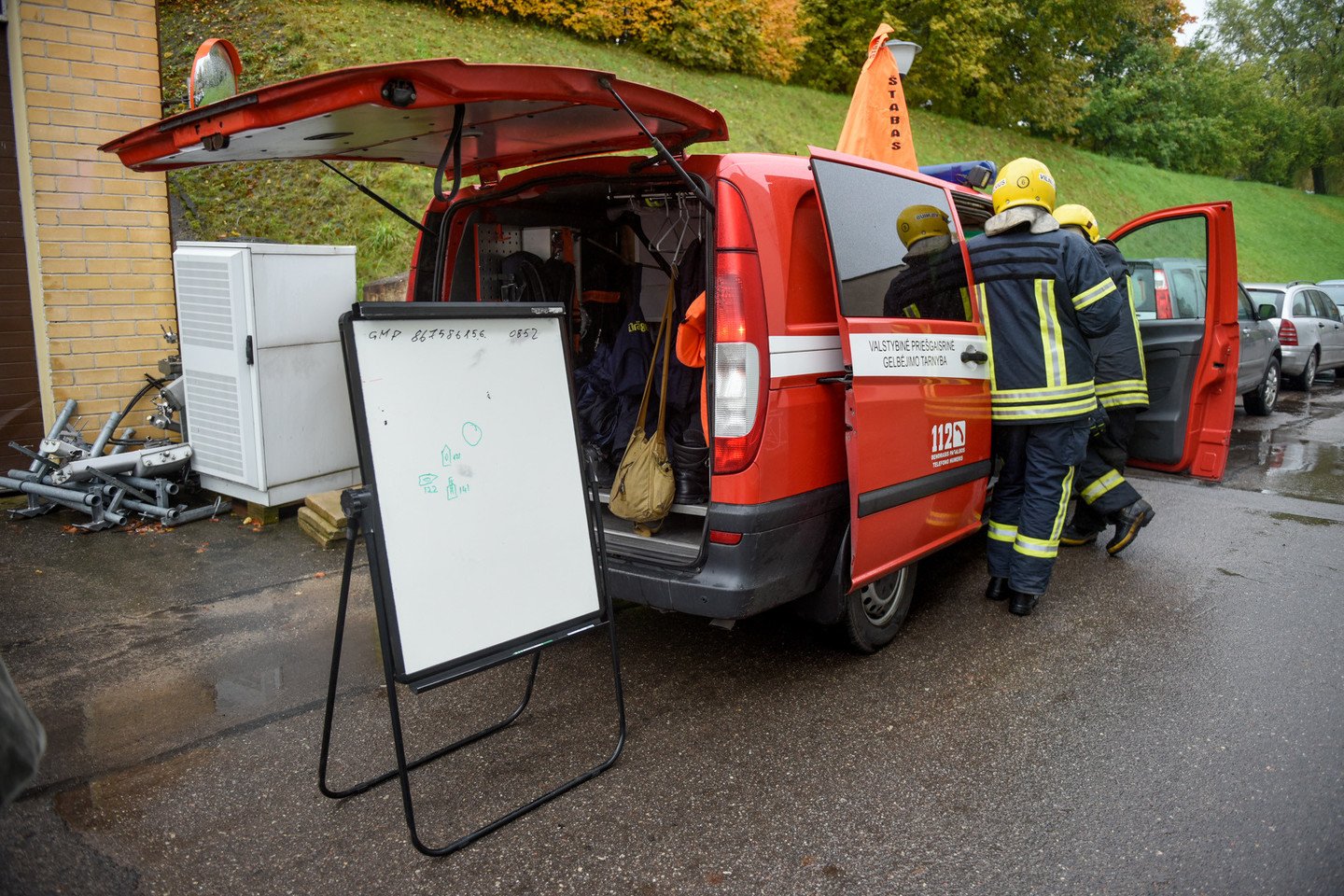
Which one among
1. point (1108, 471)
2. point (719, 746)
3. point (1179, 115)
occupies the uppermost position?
point (1179, 115)

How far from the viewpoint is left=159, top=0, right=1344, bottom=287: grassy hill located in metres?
8.85

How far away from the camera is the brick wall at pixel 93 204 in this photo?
20.0 feet

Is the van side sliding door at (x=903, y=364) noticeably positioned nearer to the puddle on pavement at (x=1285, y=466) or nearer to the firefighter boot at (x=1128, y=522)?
the firefighter boot at (x=1128, y=522)

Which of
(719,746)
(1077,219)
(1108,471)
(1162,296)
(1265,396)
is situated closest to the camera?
(719,746)

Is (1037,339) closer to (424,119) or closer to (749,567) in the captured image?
(749,567)

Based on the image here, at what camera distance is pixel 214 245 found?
5.58 m

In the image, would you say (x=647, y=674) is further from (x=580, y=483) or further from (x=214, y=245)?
(x=214, y=245)

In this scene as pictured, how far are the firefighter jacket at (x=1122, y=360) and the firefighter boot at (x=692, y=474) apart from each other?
2629mm

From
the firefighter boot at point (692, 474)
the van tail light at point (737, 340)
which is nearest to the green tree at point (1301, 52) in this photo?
the firefighter boot at point (692, 474)

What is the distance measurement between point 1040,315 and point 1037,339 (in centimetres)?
11

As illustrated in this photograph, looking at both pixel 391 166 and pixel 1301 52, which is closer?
pixel 391 166

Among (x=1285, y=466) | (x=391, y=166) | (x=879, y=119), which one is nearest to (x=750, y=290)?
(x=879, y=119)

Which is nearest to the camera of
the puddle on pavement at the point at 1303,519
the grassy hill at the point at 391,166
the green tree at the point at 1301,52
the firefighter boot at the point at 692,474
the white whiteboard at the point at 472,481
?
the white whiteboard at the point at 472,481

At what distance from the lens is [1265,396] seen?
11.1m
